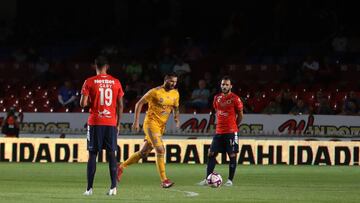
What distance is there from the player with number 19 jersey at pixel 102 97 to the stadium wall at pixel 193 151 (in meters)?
11.3

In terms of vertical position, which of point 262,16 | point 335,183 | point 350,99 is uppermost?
point 262,16

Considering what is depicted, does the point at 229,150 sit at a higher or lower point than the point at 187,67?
lower

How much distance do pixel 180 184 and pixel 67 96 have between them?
11772 mm

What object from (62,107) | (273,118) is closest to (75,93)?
(62,107)

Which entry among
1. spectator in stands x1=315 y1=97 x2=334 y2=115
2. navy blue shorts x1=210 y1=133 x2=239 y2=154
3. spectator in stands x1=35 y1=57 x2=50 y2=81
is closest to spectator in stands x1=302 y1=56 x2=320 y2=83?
spectator in stands x1=315 y1=97 x2=334 y2=115

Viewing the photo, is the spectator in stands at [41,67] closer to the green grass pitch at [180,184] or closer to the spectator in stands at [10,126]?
the spectator in stands at [10,126]

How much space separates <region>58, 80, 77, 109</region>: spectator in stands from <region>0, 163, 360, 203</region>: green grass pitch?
421cm

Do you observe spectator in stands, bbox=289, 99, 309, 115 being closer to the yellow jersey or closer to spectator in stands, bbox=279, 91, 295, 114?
spectator in stands, bbox=279, 91, 295, 114

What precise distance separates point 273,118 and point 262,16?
25.6 ft

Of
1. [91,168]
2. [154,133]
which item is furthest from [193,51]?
[91,168]

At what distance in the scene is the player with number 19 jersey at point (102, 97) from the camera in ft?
49.5

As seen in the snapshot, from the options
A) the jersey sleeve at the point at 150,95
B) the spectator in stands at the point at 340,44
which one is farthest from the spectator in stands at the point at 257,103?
the jersey sleeve at the point at 150,95

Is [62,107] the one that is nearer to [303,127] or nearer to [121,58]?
[121,58]

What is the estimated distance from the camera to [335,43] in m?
32.0
